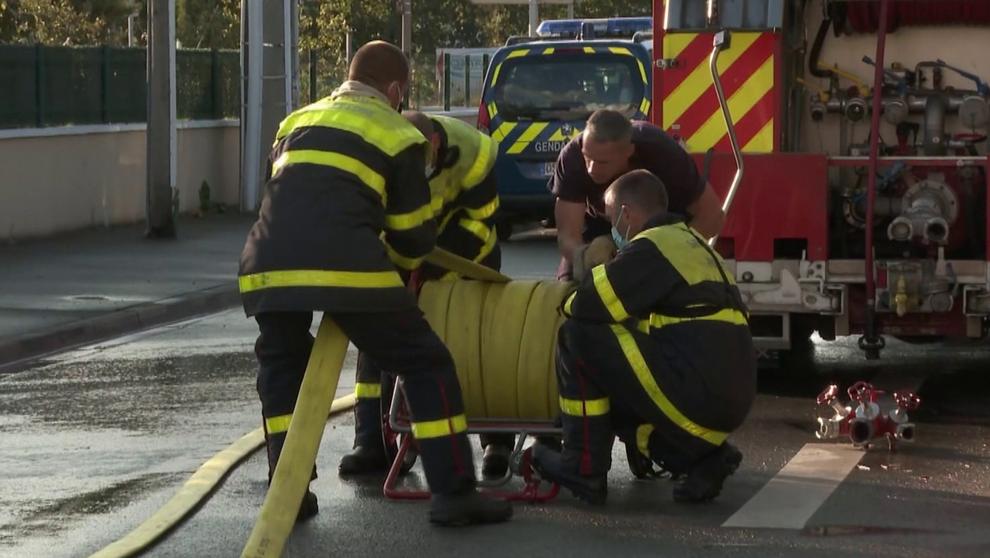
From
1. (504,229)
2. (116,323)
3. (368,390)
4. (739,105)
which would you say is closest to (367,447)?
(368,390)

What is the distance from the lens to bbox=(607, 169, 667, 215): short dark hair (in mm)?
7254

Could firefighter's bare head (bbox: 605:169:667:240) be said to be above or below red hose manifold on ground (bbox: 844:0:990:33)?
below

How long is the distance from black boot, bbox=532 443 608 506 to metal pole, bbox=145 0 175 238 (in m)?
11.8

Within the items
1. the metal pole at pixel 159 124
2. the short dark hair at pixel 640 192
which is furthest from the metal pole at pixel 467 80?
the short dark hair at pixel 640 192

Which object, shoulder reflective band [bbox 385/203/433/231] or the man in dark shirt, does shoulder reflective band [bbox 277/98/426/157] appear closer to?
shoulder reflective band [bbox 385/203/433/231]

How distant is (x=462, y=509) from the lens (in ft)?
22.6

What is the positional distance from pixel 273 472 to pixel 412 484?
110 centimetres

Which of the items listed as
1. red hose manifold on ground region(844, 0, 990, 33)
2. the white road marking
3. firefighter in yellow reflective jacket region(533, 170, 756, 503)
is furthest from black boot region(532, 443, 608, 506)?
red hose manifold on ground region(844, 0, 990, 33)

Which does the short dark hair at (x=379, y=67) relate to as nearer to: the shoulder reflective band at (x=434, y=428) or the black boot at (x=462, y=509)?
the shoulder reflective band at (x=434, y=428)

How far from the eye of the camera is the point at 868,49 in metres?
10.1

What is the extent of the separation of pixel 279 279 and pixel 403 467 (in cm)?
161

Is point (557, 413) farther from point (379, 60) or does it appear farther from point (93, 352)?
point (93, 352)

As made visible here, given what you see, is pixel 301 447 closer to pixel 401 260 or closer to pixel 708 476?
pixel 401 260

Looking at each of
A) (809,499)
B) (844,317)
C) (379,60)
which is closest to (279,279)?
(379,60)
